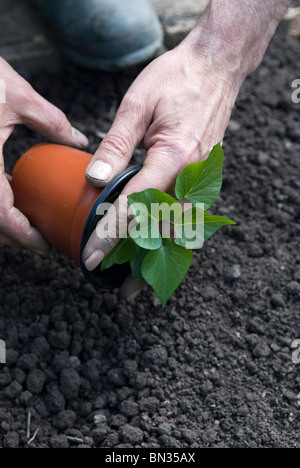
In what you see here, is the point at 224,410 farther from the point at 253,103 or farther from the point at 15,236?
the point at 253,103

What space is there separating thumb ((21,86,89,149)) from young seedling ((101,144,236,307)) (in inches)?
19.3

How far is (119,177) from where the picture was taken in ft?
4.65

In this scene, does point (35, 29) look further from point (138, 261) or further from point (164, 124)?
point (138, 261)

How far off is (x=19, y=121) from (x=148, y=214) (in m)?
0.60

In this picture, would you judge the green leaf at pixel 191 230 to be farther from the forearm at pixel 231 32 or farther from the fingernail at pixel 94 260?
the forearm at pixel 231 32

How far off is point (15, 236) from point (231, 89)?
30.1 inches

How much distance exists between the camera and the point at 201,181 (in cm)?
132

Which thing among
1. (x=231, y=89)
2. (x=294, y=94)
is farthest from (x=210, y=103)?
(x=294, y=94)

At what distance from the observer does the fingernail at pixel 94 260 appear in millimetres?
1366

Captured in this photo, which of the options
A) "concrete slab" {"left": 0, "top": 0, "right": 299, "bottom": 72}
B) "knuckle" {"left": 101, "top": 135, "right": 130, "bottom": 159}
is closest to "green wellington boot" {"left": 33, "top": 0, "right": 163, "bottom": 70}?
"concrete slab" {"left": 0, "top": 0, "right": 299, "bottom": 72}

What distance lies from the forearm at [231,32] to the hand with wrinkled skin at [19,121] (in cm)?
46

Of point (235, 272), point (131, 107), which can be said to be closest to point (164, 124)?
point (131, 107)

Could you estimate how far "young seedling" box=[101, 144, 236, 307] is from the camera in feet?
4.12

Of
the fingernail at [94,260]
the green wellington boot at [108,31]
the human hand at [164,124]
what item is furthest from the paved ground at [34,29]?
the fingernail at [94,260]
